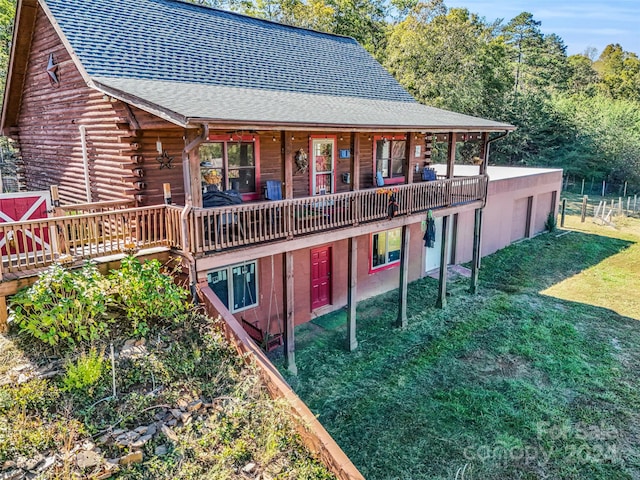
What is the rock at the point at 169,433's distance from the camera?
20.4ft

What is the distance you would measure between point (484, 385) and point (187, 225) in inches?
309

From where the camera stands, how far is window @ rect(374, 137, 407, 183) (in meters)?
15.6

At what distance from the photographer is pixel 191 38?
13008 mm

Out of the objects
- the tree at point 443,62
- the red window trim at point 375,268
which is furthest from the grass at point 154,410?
the tree at point 443,62

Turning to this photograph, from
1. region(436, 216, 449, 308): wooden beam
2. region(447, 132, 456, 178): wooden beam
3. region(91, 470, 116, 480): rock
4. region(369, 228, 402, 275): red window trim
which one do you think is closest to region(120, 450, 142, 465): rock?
region(91, 470, 116, 480): rock

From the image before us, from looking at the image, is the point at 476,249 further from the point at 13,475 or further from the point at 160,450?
the point at 13,475

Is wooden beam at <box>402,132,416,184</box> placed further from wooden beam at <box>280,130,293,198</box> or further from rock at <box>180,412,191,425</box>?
rock at <box>180,412,191,425</box>

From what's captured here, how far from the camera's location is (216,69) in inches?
492

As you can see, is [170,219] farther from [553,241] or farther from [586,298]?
[553,241]

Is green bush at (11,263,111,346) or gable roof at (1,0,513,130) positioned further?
gable roof at (1,0,513,130)

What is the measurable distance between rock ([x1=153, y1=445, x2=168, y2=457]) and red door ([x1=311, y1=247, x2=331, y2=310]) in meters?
8.19

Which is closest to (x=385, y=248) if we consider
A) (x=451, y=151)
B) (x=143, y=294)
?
(x=451, y=151)

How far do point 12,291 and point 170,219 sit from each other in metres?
2.84

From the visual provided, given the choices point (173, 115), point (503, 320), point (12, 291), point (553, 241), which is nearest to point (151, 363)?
point (12, 291)
